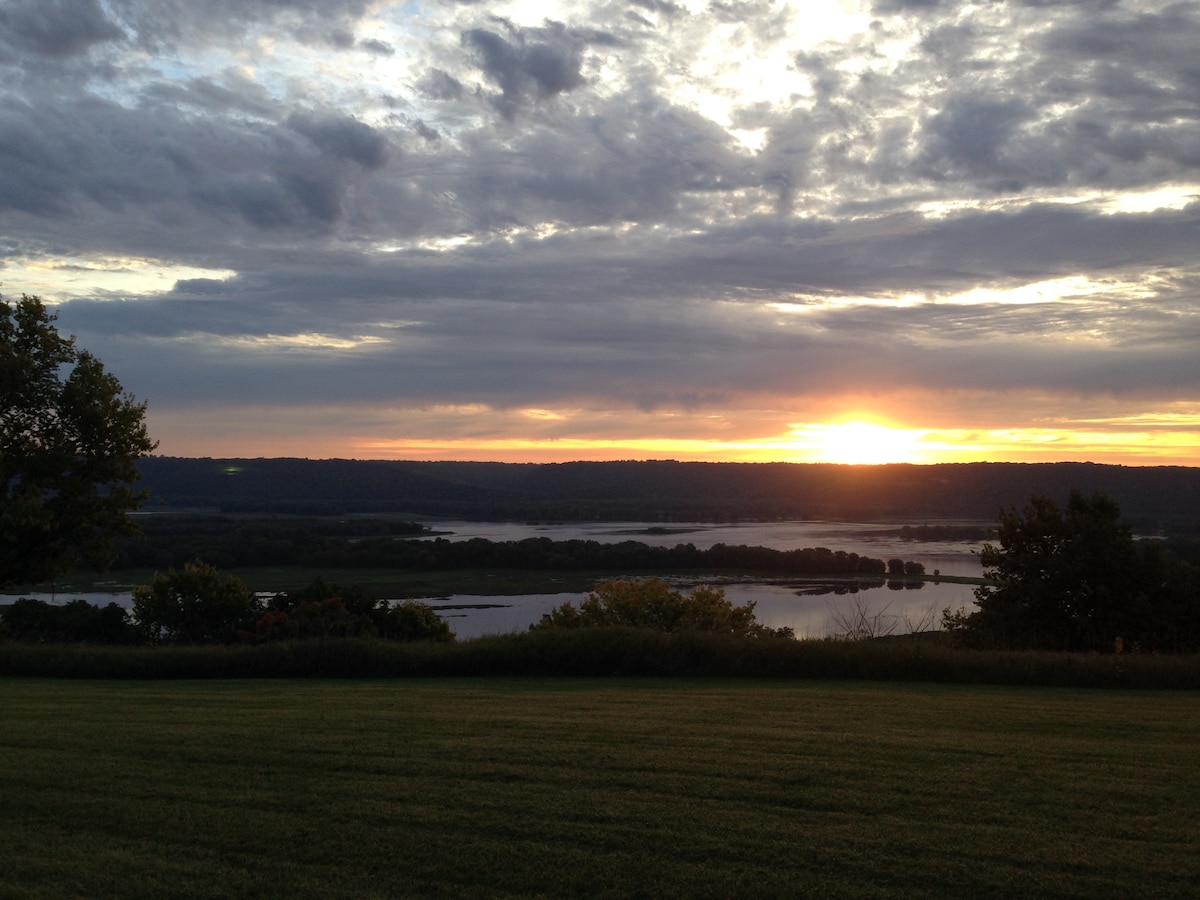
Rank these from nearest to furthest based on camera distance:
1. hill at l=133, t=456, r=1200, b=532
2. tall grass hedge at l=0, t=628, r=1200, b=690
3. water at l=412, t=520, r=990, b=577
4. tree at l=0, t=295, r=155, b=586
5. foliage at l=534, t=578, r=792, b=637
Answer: tall grass hedge at l=0, t=628, r=1200, b=690
tree at l=0, t=295, r=155, b=586
foliage at l=534, t=578, r=792, b=637
water at l=412, t=520, r=990, b=577
hill at l=133, t=456, r=1200, b=532

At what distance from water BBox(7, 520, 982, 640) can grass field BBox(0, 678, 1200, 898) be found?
8948 millimetres

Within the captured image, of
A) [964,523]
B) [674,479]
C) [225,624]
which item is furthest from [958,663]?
[674,479]

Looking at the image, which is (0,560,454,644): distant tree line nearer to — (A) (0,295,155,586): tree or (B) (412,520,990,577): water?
(A) (0,295,155,586): tree

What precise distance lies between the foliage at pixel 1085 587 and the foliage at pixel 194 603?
20583 mm

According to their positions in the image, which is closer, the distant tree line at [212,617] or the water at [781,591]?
the distant tree line at [212,617]

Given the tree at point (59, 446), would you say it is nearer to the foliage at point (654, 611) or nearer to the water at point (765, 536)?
the foliage at point (654, 611)

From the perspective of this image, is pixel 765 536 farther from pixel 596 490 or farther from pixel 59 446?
pixel 59 446

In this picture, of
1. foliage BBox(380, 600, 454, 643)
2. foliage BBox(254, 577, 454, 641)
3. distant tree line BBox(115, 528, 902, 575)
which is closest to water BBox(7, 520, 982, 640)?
foliage BBox(380, 600, 454, 643)

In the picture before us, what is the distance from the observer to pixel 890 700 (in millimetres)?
9352

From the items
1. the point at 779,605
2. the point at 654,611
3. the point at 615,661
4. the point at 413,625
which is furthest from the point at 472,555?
the point at 615,661

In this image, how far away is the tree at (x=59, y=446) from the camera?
16641mm

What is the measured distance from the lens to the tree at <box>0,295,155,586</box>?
54.6 feet

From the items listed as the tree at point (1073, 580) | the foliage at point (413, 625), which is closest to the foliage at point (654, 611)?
the foliage at point (413, 625)

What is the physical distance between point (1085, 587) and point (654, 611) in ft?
33.0
